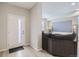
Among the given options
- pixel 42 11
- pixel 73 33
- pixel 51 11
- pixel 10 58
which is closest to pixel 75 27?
pixel 73 33

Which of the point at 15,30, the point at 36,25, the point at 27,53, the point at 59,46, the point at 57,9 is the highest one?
the point at 57,9

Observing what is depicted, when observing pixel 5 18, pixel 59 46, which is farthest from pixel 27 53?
pixel 5 18

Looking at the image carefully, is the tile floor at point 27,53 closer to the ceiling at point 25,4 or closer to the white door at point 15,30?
the white door at point 15,30

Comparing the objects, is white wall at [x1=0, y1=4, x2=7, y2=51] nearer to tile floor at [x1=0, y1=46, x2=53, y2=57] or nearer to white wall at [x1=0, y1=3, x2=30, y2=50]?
white wall at [x1=0, y1=3, x2=30, y2=50]

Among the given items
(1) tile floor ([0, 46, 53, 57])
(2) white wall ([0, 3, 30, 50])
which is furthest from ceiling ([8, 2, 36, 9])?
(1) tile floor ([0, 46, 53, 57])

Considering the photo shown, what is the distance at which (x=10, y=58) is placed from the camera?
2.21 meters

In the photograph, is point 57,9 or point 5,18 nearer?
point 57,9

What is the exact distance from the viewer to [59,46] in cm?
228

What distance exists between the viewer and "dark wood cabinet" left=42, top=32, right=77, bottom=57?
2.10m

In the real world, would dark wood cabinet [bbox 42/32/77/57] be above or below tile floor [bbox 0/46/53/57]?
above

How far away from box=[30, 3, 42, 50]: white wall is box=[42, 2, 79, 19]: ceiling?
154mm

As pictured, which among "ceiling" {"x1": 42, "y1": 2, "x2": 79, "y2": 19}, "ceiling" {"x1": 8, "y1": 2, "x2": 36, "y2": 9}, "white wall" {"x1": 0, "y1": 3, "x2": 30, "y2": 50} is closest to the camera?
"ceiling" {"x1": 42, "y1": 2, "x2": 79, "y2": 19}

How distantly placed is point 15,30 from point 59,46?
1.14 metres

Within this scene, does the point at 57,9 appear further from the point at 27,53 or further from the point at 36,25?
the point at 27,53
